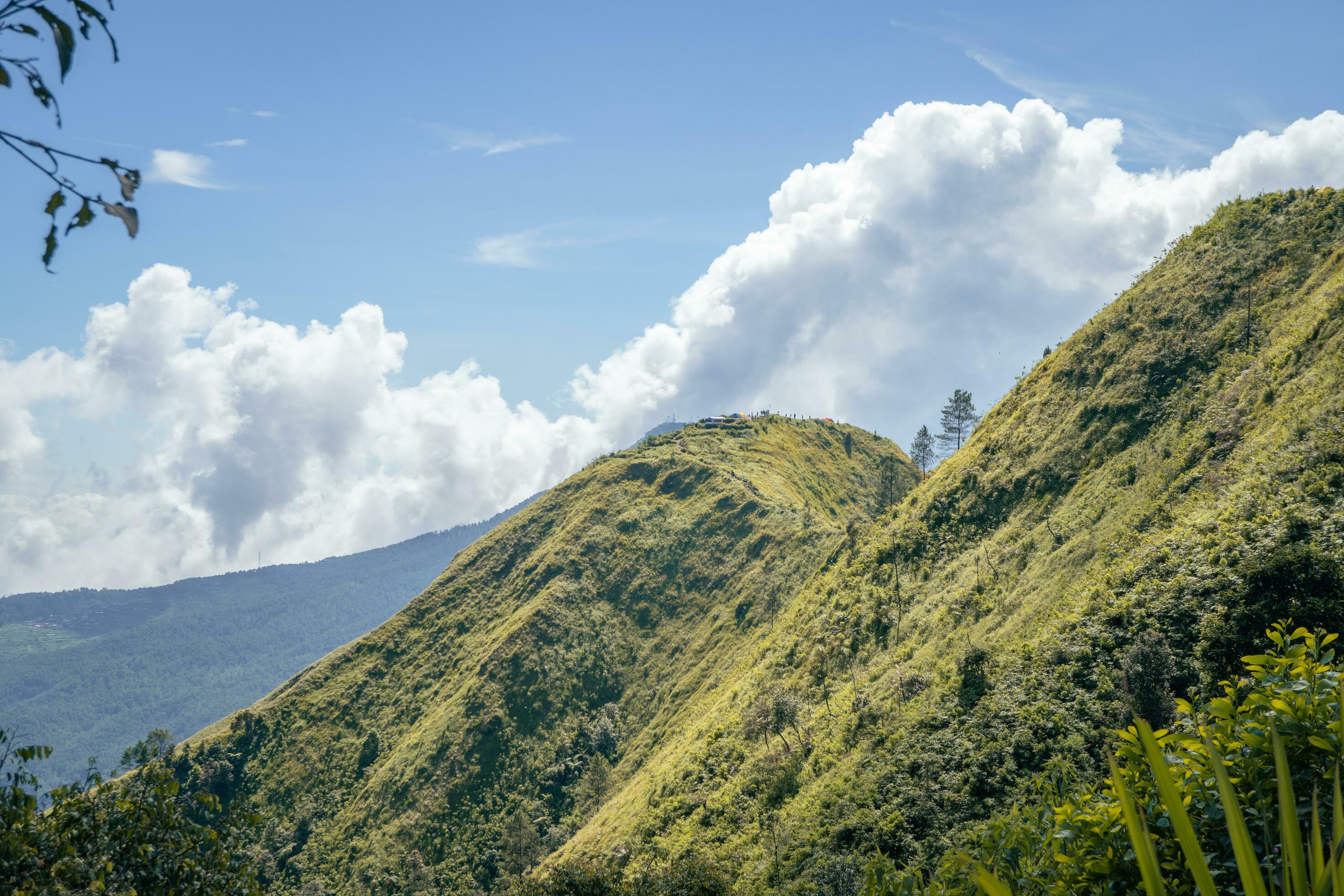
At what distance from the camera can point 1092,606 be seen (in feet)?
107

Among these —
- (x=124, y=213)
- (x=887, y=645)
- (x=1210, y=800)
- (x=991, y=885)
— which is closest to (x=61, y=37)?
(x=124, y=213)

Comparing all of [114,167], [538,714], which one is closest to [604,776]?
[538,714]

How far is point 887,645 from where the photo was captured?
49031 mm

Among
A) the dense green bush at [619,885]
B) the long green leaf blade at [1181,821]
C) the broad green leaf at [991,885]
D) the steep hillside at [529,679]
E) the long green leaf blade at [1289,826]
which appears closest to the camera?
the long green leaf blade at [1289,826]

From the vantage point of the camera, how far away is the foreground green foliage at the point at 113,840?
9578 mm

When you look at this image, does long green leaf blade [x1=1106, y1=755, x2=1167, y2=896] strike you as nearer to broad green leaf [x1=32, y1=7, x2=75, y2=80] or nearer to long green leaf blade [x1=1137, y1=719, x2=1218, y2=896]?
long green leaf blade [x1=1137, y1=719, x2=1218, y2=896]

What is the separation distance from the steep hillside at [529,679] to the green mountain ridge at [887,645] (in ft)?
1.67

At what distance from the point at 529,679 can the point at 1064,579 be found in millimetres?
85121

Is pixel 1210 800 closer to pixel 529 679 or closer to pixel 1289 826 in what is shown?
pixel 1289 826

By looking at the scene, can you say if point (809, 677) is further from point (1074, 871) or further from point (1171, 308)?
point (1074, 871)

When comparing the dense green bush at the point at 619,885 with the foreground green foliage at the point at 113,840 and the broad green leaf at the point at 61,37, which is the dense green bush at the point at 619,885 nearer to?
the foreground green foliage at the point at 113,840

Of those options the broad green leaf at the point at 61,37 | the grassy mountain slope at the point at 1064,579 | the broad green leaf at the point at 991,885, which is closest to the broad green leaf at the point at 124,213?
the broad green leaf at the point at 61,37

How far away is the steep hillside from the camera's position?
3487 inches

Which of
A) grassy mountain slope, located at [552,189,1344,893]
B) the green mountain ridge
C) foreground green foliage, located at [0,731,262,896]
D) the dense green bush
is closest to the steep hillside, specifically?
the green mountain ridge
